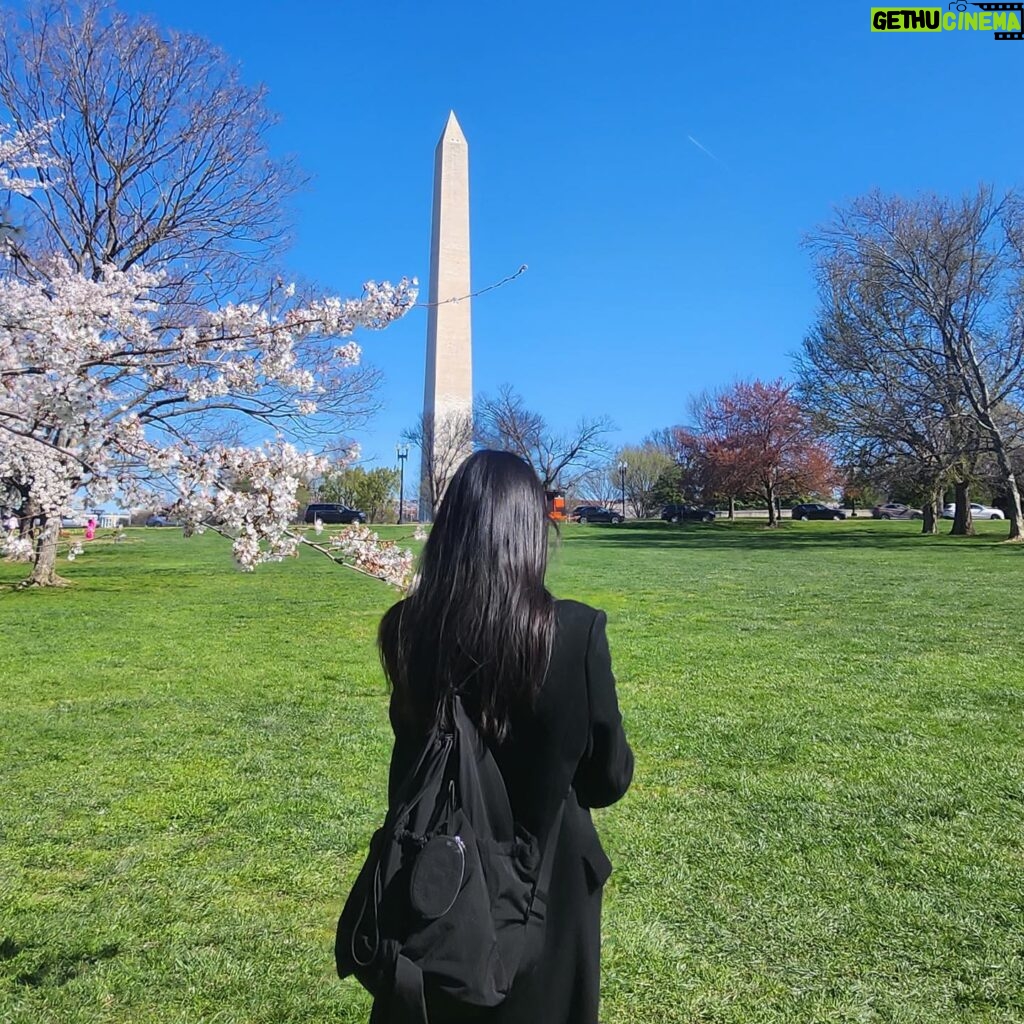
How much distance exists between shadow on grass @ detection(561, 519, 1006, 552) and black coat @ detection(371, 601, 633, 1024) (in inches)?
1086

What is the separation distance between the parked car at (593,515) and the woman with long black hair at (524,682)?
184ft

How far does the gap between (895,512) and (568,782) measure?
68508 mm

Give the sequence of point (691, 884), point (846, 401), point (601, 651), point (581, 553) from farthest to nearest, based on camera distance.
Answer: point (846, 401)
point (581, 553)
point (691, 884)
point (601, 651)

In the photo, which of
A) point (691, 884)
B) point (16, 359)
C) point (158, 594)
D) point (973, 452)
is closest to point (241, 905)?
point (691, 884)

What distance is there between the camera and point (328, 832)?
4.49 metres

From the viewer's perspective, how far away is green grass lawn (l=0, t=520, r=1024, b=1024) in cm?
306

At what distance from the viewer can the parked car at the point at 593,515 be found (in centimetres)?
5869

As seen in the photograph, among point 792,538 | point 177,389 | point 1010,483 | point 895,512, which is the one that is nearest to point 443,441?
point 792,538

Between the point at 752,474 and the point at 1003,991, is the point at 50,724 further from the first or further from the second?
the point at 752,474

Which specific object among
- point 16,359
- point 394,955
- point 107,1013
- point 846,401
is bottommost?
point 107,1013

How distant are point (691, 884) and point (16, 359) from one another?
4.03 meters

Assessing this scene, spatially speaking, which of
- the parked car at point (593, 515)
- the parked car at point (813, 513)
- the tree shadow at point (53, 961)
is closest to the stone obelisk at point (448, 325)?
the parked car at point (593, 515)

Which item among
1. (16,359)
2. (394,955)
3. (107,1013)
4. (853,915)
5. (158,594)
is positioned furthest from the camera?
(158,594)

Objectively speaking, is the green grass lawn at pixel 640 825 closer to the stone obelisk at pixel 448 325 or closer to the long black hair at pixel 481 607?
the long black hair at pixel 481 607
